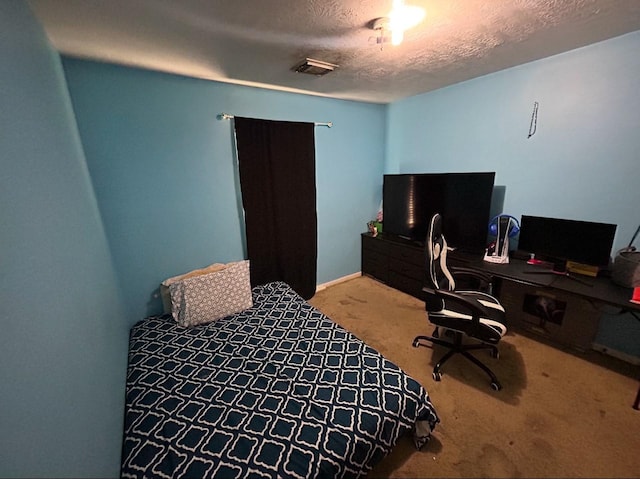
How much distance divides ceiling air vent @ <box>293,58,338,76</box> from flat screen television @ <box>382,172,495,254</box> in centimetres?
154

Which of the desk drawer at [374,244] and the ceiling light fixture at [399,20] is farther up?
the ceiling light fixture at [399,20]

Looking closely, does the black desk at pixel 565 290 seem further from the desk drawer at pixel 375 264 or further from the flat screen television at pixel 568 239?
the desk drawer at pixel 375 264

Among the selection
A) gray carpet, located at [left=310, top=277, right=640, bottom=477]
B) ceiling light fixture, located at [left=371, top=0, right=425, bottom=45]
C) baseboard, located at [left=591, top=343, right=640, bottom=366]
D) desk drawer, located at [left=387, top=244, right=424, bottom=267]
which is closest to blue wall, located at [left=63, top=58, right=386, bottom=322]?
desk drawer, located at [left=387, top=244, right=424, bottom=267]

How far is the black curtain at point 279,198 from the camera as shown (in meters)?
2.60

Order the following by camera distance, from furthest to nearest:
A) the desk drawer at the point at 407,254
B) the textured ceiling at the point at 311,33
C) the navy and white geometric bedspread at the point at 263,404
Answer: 1. the desk drawer at the point at 407,254
2. the textured ceiling at the point at 311,33
3. the navy and white geometric bedspread at the point at 263,404

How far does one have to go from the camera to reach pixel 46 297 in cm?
85

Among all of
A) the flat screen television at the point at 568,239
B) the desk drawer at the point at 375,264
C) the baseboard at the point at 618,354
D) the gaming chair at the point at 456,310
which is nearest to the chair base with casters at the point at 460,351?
the gaming chair at the point at 456,310

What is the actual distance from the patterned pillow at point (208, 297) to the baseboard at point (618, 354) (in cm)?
290

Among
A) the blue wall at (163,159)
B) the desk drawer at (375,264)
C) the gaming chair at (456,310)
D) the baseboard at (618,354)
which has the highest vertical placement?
the blue wall at (163,159)

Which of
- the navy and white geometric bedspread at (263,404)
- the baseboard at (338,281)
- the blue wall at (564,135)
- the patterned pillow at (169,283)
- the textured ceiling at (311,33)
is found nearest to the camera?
the navy and white geometric bedspread at (263,404)

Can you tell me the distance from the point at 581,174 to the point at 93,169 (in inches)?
151

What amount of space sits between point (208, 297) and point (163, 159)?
48.7 inches

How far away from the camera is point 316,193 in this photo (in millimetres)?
3129

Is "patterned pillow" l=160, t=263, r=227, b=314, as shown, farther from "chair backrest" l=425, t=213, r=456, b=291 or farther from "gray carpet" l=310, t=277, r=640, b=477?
"chair backrest" l=425, t=213, r=456, b=291
